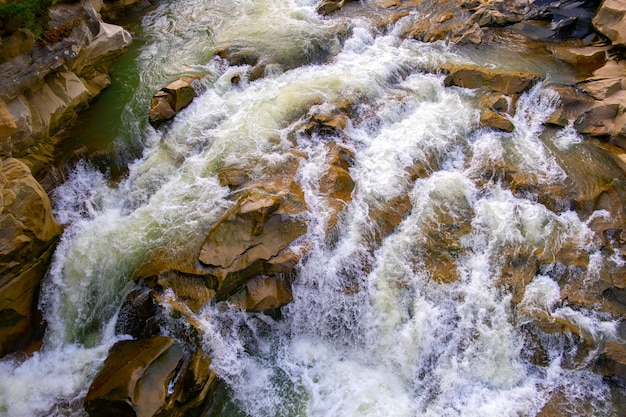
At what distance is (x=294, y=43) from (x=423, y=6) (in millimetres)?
5519

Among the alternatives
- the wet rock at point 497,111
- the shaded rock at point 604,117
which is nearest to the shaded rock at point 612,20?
the shaded rock at point 604,117

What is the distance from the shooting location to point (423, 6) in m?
15.2

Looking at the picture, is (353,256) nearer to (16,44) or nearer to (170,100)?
(170,100)

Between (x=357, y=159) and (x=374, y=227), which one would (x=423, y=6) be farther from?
(x=374, y=227)

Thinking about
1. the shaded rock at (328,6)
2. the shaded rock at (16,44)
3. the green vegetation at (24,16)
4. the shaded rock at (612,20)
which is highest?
the green vegetation at (24,16)

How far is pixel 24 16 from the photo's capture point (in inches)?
335

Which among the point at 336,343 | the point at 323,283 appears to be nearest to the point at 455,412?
the point at 336,343

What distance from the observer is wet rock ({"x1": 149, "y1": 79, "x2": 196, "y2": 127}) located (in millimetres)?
10406

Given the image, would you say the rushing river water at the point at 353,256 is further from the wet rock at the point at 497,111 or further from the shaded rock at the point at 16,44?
the shaded rock at the point at 16,44

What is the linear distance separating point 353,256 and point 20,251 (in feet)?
20.0

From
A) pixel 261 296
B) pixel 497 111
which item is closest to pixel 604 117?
pixel 497 111

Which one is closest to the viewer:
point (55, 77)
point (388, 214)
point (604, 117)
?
point (388, 214)

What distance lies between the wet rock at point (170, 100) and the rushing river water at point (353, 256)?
0.27m

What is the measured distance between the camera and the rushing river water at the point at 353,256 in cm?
735
